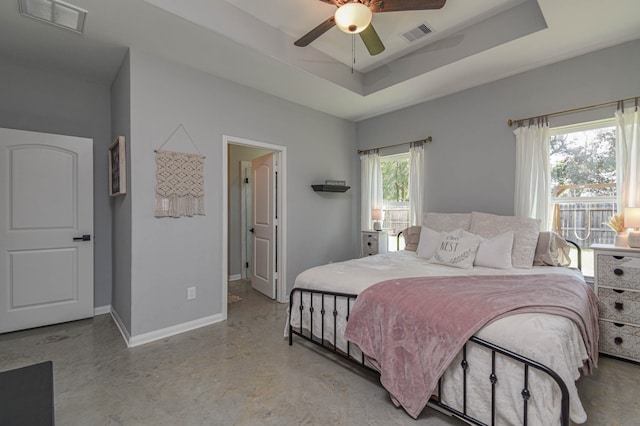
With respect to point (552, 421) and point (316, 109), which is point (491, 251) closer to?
point (552, 421)

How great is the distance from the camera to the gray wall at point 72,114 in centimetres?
302

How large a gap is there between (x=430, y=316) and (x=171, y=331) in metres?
2.58

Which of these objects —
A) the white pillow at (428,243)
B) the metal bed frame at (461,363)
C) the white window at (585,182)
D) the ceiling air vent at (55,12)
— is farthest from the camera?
the white pillow at (428,243)

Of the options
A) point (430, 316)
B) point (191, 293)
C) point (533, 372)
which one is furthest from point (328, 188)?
point (533, 372)

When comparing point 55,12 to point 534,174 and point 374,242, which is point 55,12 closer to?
point 374,242

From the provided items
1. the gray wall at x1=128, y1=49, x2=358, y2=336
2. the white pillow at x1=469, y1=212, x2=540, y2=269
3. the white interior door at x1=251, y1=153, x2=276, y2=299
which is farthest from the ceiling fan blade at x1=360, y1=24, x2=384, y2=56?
the white pillow at x1=469, y1=212, x2=540, y2=269

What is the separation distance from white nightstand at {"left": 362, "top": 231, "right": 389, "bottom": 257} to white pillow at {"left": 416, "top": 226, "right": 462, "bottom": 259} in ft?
3.29

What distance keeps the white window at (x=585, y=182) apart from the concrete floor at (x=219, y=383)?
4.08 ft

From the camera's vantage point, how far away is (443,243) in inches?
120

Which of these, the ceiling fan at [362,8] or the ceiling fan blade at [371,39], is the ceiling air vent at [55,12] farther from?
the ceiling fan blade at [371,39]

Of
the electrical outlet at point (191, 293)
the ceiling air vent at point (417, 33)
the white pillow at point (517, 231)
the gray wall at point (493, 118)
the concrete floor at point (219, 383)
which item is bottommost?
the concrete floor at point (219, 383)

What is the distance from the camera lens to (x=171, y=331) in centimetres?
295

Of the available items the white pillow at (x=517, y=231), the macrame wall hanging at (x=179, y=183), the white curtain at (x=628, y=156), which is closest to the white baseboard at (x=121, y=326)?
the macrame wall hanging at (x=179, y=183)

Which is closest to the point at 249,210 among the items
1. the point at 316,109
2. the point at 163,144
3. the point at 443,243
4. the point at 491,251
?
the point at 316,109
